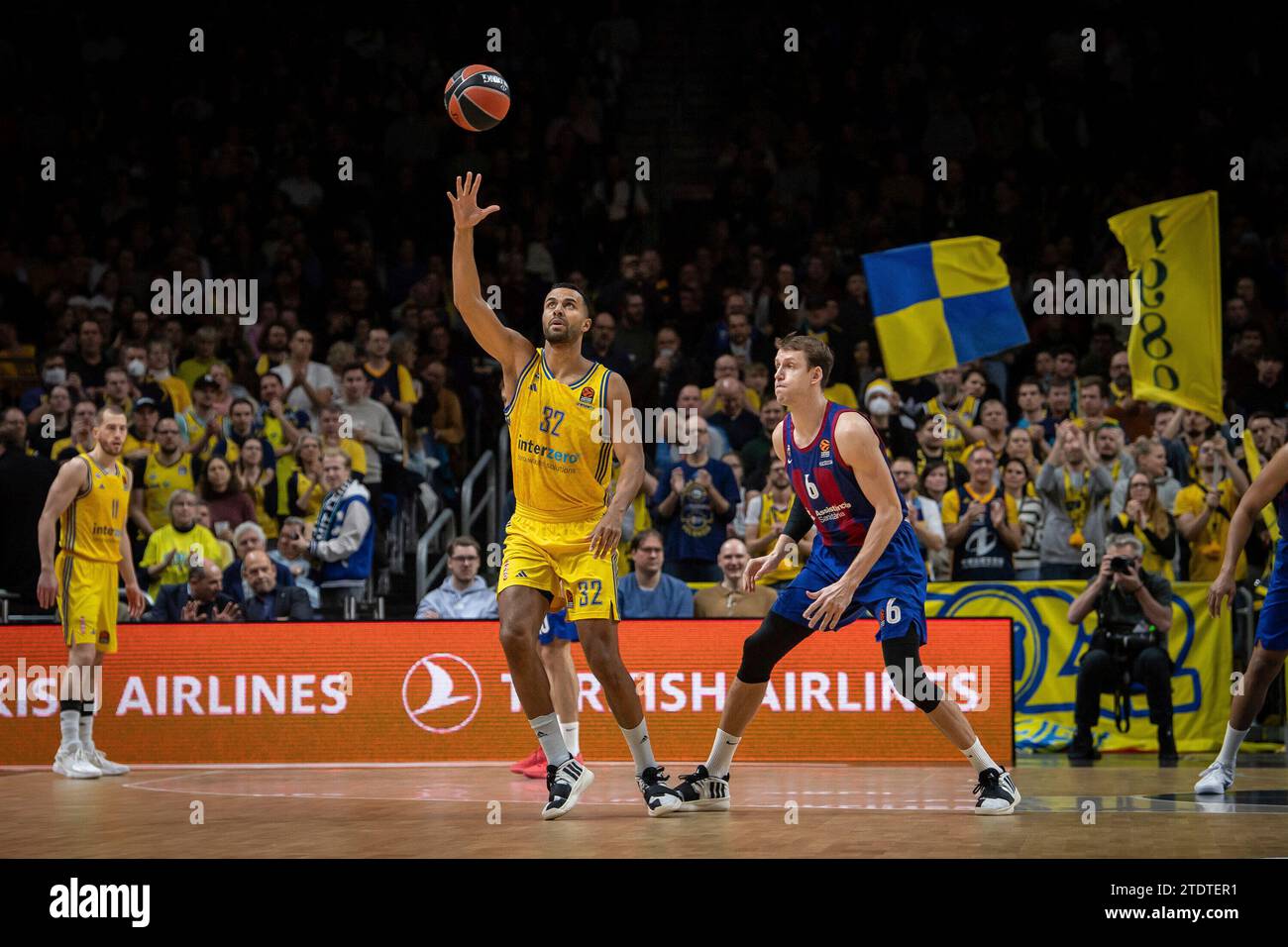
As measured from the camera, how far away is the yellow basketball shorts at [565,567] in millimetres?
8000

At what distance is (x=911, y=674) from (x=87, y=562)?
6.12 metres

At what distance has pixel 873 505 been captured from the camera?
25.9ft

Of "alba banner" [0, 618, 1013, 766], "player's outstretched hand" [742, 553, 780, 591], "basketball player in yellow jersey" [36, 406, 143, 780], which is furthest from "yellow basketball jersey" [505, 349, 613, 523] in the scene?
"basketball player in yellow jersey" [36, 406, 143, 780]

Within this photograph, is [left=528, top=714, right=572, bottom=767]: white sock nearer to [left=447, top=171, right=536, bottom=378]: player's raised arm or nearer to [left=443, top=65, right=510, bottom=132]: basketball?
[left=447, top=171, right=536, bottom=378]: player's raised arm

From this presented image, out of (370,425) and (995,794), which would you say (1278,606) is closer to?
(995,794)

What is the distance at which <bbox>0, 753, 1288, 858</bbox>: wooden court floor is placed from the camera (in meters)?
6.52

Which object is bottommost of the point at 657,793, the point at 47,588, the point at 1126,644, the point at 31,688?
the point at 657,793

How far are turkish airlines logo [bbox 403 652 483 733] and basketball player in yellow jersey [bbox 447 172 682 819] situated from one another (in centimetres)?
374

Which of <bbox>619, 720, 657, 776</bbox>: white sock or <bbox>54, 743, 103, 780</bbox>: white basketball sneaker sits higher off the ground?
<bbox>619, 720, 657, 776</bbox>: white sock

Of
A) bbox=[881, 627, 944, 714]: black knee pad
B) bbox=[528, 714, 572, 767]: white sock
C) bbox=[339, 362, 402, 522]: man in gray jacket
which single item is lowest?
bbox=[528, 714, 572, 767]: white sock

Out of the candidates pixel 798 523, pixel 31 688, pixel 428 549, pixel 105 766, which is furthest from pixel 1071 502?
pixel 31 688

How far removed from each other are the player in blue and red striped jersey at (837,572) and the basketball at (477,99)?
6.82ft

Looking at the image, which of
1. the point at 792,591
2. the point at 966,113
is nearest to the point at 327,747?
the point at 792,591

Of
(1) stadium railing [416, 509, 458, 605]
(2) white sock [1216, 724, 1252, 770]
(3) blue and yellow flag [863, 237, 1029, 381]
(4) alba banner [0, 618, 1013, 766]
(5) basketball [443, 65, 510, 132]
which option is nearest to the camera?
(5) basketball [443, 65, 510, 132]
